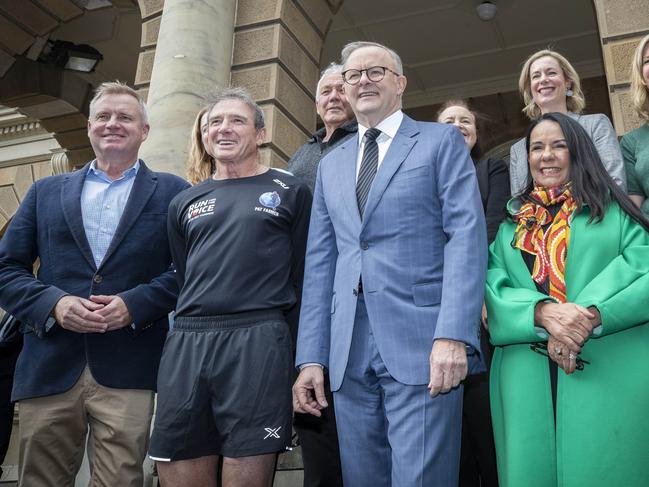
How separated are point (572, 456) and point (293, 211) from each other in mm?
1344

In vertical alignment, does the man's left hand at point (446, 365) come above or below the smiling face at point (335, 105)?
below

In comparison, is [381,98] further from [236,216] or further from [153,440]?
[153,440]

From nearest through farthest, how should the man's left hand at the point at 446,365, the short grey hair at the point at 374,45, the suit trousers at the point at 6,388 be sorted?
the man's left hand at the point at 446,365 → the short grey hair at the point at 374,45 → the suit trousers at the point at 6,388

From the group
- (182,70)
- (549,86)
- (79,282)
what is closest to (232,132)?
(79,282)

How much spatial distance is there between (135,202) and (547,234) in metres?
1.72

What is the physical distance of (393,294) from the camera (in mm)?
2389

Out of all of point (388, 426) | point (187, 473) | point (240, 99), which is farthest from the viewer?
point (240, 99)

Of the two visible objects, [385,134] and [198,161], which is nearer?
[385,134]

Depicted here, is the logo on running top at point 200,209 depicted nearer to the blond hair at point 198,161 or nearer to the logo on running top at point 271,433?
the blond hair at point 198,161

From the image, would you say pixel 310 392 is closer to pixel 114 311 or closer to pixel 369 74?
pixel 114 311

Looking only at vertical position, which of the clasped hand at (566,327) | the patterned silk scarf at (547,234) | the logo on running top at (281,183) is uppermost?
the logo on running top at (281,183)

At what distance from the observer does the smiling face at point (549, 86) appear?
3.72m

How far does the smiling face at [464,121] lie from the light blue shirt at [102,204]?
160cm

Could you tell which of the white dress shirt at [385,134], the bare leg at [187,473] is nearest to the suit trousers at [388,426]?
the bare leg at [187,473]
